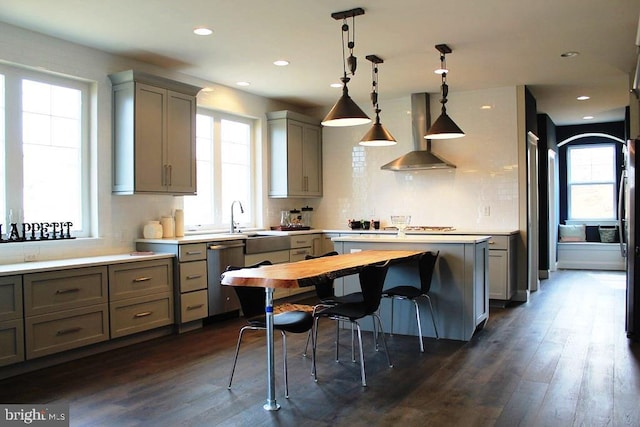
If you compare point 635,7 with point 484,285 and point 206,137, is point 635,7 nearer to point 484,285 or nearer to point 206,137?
point 484,285

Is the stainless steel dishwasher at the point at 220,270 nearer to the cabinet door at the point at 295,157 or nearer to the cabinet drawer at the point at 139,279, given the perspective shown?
the cabinet drawer at the point at 139,279

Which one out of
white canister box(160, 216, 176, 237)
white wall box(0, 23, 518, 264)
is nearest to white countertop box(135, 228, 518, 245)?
white canister box(160, 216, 176, 237)

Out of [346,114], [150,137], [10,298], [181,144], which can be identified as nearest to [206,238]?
[181,144]

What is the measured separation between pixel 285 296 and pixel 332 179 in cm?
211

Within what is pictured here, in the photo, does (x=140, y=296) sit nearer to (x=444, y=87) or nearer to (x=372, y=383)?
(x=372, y=383)

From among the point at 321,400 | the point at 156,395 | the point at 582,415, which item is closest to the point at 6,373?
the point at 156,395

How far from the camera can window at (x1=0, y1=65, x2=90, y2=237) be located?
4289 millimetres

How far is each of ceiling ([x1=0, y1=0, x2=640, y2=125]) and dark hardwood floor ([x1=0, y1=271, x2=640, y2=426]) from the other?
8.64 feet

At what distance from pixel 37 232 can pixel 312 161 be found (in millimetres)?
3991

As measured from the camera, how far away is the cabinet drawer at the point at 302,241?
659 centimetres

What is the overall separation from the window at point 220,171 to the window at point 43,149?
4.42 feet

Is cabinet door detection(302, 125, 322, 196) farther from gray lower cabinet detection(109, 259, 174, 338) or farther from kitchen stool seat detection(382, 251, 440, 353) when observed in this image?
kitchen stool seat detection(382, 251, 440, 353)

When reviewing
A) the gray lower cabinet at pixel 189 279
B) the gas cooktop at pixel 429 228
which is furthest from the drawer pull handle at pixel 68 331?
the gas cooktop at pixel 429 228

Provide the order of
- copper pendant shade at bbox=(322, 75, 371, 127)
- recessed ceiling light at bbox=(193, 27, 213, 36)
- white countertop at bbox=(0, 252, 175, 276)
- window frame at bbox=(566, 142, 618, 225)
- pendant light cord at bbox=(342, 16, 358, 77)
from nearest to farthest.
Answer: white countertop at bbox=(0, 252, 175, 276) < copper pendant shade at bbox=(322, 75, 371, 127) < pendant light cord at bbox=(342, 16, 358, 77) < recessed ceiling light at bbox=(193, 27, 213, 36) < window frame at bbox=(566, 142, 618, 225)
